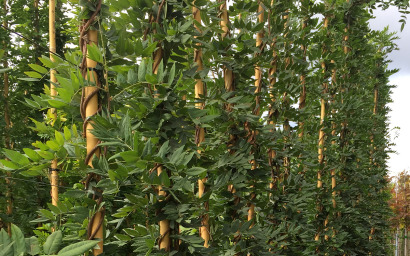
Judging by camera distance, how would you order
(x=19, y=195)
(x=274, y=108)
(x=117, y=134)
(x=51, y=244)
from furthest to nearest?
(x=19, y=195), (x=274, y=108), (x=117, y=134), (x=51, y=244)

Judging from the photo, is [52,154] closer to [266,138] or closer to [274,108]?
[266,138]

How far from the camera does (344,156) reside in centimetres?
464

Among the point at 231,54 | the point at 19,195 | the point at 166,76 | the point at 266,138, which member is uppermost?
the point at 231,54

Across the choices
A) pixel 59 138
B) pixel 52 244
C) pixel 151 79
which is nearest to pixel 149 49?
pixel 151 79

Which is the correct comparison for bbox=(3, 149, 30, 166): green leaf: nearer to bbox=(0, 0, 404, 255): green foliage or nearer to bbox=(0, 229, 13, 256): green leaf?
bbox=(0, 0, 404, 255): green foliage

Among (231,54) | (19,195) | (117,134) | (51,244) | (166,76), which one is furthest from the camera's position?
(19,195)

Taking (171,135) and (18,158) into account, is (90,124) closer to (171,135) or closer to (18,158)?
(18,158)

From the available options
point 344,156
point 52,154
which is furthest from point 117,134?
point 344,156

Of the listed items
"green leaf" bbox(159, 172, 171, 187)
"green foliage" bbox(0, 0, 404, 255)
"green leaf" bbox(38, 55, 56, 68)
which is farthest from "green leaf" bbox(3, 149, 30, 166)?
"green leaf" bbox(159, 172, 171, 187)

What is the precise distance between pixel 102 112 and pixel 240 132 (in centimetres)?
98

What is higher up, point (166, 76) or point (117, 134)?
point (166, 76)

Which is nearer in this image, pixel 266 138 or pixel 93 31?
pixel 93 31

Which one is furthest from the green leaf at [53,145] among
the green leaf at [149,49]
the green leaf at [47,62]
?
the green leaf at [149,49]

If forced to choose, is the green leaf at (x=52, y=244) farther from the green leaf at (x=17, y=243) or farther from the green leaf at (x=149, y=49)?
the green leaf at (x=149, y=49)
